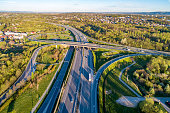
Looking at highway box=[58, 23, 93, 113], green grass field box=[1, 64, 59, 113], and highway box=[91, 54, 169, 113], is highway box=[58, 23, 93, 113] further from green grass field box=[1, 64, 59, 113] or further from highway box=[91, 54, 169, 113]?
→ green grass field box=[1, 64, 59, 113]

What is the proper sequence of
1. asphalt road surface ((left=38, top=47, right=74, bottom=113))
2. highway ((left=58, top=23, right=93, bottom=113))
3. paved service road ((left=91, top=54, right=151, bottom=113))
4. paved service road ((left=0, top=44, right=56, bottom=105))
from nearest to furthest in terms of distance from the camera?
1. asphalt road surface ((left=38, top=47, right=74, bottom=113))
2. highway ((left=58, top=23, right=93, bottom=113))
3. paved service road ((left=91, top=54, right=151, bottom=113))
4. paved service road ((left=0, top=44, right=56, bottom=105))

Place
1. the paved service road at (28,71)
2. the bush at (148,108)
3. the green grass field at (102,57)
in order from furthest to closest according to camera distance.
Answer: the green grass field at (102,57), the paved service road at (28,71), the bush at (148,108)

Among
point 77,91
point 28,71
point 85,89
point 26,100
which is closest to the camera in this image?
point 26,100

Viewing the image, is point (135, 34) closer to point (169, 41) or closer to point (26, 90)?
point (169, 41)

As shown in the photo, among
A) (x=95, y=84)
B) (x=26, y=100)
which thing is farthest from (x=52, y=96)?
(x=95, y=84)

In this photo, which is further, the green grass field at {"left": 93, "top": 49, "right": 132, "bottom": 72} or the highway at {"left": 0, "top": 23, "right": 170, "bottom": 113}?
the green grass field at {"left": 93, "top": 49, "right": 132, "bottom": 72}

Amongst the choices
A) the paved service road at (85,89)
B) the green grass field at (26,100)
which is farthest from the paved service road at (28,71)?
the paved service road at (85,89)

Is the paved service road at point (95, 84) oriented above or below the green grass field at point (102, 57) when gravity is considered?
below

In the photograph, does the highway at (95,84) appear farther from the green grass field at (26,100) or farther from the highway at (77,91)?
the green grass field at (26,100)

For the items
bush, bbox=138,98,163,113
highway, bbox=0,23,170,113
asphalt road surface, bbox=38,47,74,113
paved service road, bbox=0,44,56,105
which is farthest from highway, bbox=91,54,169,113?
paved service road, bbox=0,44,56,105

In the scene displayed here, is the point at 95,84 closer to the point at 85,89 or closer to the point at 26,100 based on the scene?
the point at 85,89

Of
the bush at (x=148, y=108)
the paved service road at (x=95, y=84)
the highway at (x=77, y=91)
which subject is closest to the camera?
the bush at (x=148, y=108)
